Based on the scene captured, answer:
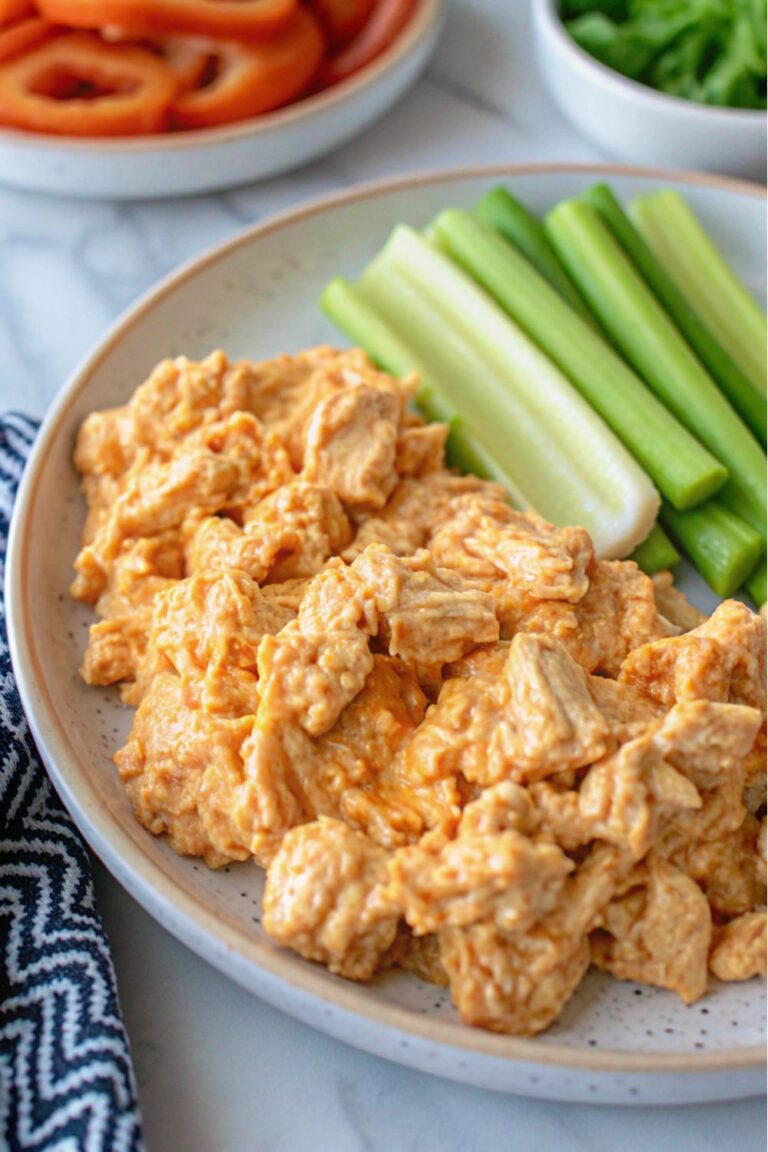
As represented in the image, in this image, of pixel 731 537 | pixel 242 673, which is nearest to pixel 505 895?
pixel 242 673

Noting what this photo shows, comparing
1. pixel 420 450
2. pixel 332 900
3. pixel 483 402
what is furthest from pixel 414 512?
pixel 332 900

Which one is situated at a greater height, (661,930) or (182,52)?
(182,52)

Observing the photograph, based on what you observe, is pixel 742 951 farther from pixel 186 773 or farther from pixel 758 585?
pixel 758 585

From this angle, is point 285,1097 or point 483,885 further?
point 285,1097

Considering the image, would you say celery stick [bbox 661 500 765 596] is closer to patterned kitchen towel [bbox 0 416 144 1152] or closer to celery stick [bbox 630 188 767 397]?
celery stick [bbox 630 188 767 397]

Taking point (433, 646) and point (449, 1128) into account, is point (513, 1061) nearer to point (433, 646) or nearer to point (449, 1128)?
point (449, 1128)

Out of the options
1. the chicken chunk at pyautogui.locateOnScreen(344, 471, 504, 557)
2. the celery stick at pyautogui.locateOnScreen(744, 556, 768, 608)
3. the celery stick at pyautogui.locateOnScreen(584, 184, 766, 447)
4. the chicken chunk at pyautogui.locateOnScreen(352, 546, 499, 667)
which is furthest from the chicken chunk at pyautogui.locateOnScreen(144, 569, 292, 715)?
the celery stick at pyautogui.locateOnScreen(584, 184, 766, 447)

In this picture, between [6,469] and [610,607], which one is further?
[6,469]
